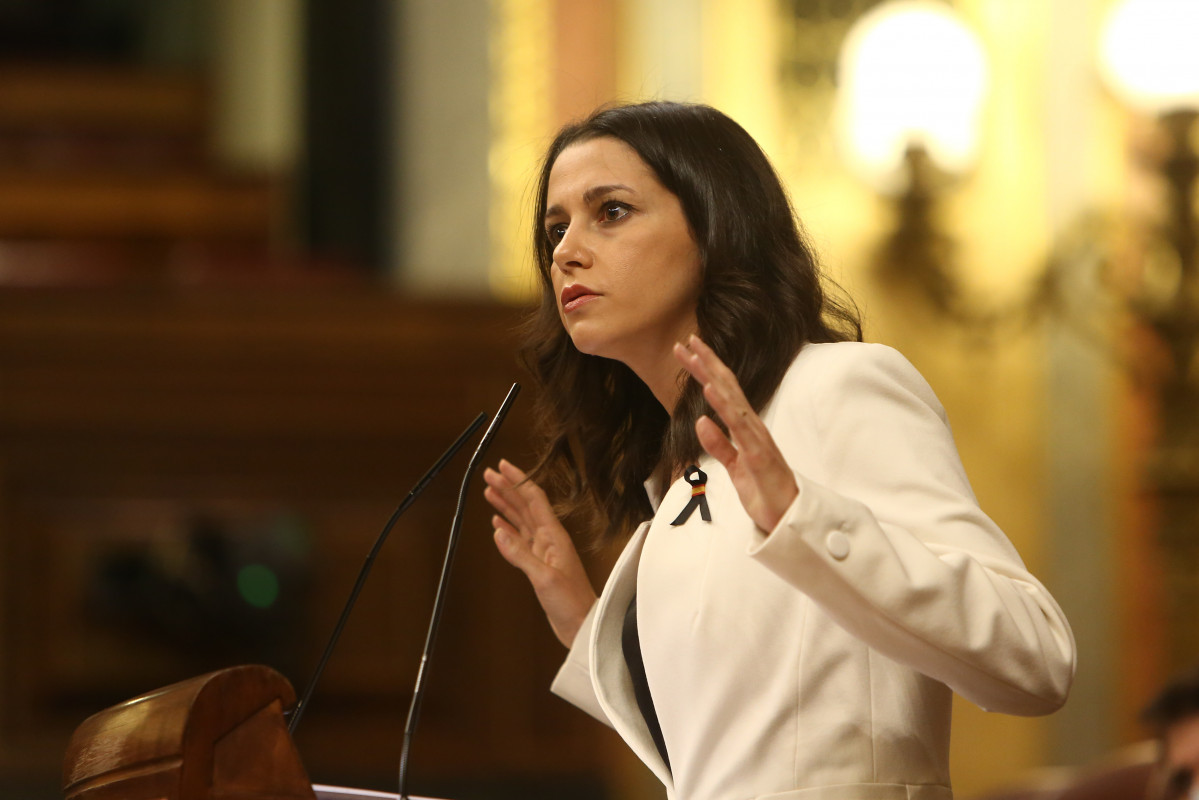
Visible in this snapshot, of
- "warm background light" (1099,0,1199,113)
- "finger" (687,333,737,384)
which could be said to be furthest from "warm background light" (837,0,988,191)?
"finger" (687,333,737,384)

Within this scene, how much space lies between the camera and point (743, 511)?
1557 millimetres

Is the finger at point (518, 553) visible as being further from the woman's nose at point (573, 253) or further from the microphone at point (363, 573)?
the woman's nose at point (573, 253)

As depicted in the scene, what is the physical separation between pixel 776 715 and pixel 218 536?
287cm

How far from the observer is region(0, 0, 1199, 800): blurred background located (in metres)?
4.04

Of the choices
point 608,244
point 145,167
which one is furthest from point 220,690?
point 145,167

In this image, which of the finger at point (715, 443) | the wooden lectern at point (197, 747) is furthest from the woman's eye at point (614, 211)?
the wooden lectern at point (197, 747)

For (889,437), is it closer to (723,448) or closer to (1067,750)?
(723,448)

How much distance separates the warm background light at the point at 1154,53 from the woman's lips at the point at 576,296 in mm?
3161

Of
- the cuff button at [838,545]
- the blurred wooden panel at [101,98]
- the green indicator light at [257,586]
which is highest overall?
the cuff button at [838,545]

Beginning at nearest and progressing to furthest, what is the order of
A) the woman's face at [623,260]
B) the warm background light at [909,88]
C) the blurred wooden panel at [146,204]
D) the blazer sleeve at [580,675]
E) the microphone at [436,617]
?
the microphone at [436,617] < the woman's face at [623,260] < the blazer sleeve at [580,675] < the warm background light at [909,88] < the blurred wooden panel at [146,204]

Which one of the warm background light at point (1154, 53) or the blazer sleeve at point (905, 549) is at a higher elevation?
the warm background light at point (1154, 53)

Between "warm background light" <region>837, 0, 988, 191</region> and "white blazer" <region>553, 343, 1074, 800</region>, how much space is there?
3.10 metres

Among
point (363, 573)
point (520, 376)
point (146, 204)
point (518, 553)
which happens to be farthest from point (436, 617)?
point (146, 204)

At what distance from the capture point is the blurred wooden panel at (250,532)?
3984mm
